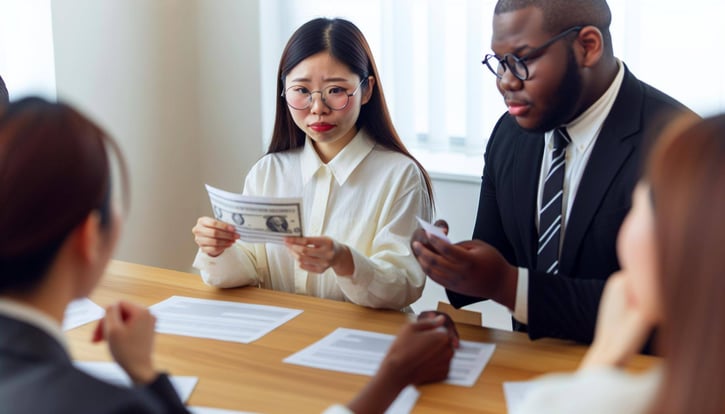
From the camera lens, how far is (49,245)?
1.08 metres

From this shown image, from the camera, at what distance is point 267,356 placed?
186 cm

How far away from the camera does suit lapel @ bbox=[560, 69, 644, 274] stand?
2.09 metres

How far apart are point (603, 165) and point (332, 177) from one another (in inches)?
32.9

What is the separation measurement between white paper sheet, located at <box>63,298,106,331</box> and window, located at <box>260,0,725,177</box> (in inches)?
74.7

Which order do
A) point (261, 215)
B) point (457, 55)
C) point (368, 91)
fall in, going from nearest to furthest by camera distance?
point (261, 215)
point (368, 91)
point (457, 55)

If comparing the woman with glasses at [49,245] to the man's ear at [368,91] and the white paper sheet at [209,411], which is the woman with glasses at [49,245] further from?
the man's ear at [368,91]

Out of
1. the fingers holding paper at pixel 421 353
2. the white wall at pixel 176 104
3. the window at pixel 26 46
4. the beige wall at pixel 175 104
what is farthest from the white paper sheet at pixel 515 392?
the beige wall at pixel 175 104

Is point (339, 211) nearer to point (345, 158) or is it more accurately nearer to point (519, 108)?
point (345, 158)

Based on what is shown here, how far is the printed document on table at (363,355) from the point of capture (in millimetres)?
1765

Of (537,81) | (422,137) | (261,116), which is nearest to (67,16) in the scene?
(261,116)

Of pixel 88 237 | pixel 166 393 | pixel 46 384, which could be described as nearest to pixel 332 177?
pixel 166 393

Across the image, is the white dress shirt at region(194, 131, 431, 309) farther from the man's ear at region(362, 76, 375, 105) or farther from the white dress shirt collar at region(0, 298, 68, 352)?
the white dress shirt collar at region(0, 298, 68, 352)

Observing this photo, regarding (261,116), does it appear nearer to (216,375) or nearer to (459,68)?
(459,68)

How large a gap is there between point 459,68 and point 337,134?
4.46ft
